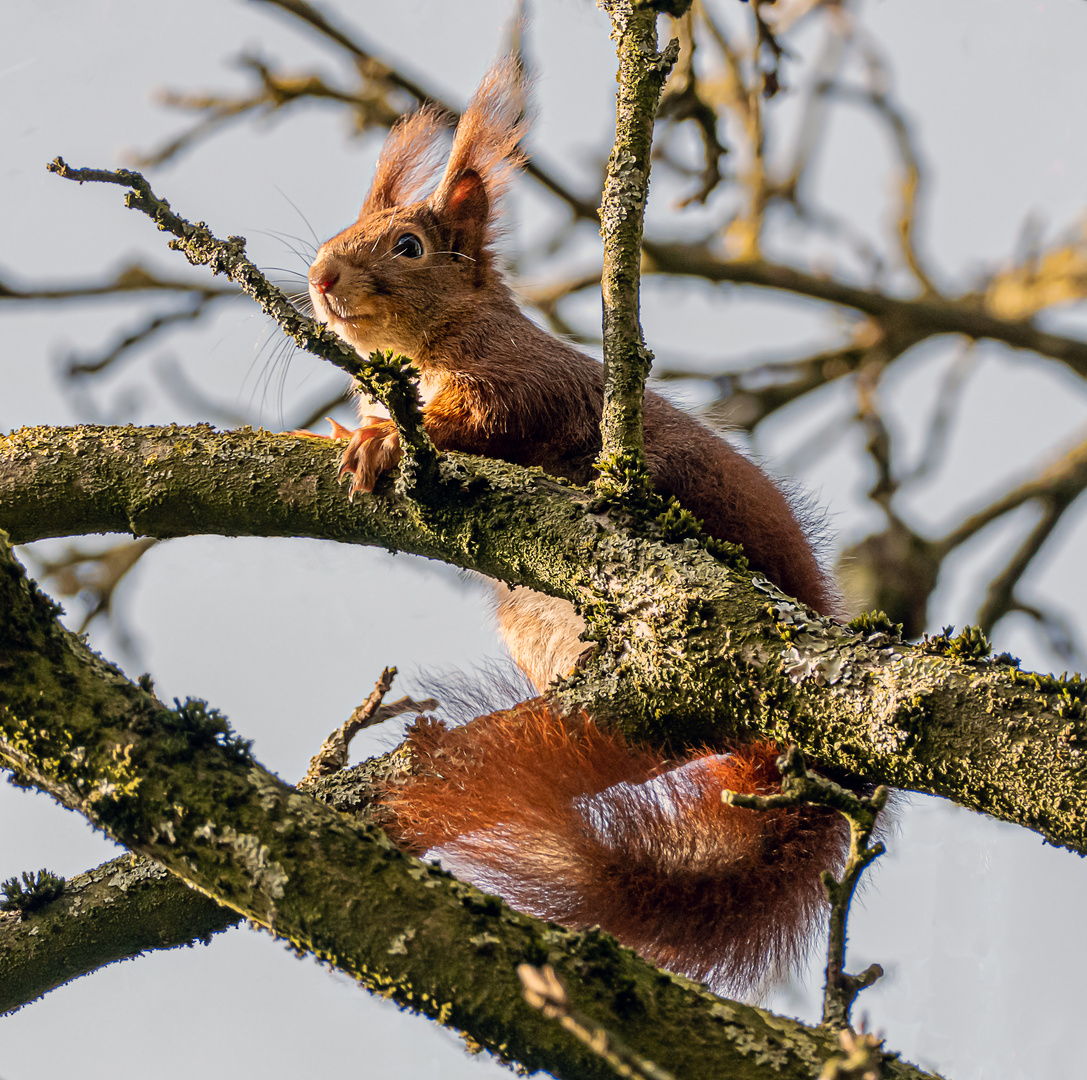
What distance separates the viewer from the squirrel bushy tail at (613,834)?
1.82 m

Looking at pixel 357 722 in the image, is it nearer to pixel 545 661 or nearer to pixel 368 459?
pixel 368 459

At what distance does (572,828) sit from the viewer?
1842 mm

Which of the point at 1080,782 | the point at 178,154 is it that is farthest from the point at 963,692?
the point at 178,154

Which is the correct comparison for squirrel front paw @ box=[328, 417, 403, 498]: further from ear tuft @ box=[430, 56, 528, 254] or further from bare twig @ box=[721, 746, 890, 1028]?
ear tuft @ box=[430, 56, 528, 254]

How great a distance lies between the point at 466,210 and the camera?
3.28 meters

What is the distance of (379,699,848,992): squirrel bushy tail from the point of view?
5.96ft

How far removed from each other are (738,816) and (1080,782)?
0.84m

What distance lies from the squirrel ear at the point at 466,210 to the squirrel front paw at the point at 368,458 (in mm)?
1197

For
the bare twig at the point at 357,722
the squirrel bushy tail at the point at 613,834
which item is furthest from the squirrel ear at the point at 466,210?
the squirrel bushy tail at the point at 613,834

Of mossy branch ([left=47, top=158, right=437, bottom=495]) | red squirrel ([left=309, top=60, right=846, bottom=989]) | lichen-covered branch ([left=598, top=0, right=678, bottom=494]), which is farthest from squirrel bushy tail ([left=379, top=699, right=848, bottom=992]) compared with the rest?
mossy branch ([left=47, top=158, right=437, bottom=495])

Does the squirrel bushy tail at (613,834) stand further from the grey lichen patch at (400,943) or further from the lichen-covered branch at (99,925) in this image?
the grey lichen patch at (400,943)

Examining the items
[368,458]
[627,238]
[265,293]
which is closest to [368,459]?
[368,458]

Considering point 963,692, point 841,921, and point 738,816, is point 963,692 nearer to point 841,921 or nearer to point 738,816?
point 841,921

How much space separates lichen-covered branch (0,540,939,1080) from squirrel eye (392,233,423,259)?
6.58 feet
